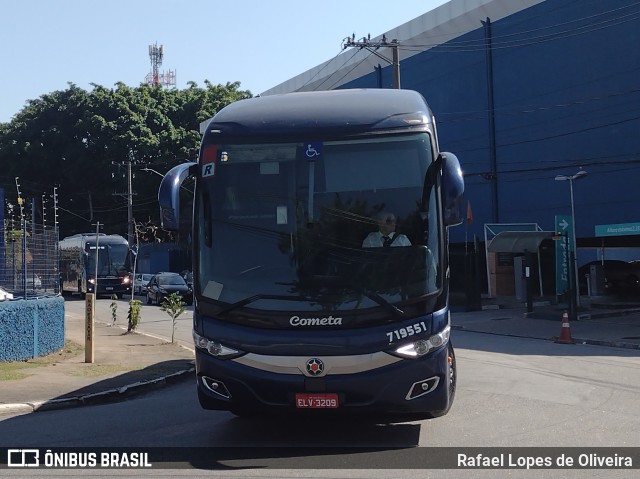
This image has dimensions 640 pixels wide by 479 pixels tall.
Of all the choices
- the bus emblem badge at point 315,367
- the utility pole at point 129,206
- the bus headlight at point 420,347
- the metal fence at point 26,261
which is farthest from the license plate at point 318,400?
the utility pole at point 129,206

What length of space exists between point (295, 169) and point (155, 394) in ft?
18.2

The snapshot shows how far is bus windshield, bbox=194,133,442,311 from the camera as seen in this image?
755 centimetres

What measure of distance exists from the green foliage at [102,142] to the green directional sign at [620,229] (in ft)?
104

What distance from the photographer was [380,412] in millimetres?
7469

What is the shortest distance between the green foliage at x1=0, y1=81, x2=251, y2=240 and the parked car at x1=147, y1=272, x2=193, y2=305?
64.3ft

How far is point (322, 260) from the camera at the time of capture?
766 centimetres

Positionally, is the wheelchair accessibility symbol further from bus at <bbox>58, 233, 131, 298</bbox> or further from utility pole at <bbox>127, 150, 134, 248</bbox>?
utility pole at <bbox>127, 150, 134, 248</bbox>

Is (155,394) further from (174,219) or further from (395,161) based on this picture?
(395,161)

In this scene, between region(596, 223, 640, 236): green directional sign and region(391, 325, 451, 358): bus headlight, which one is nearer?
region(391, 325, 451, 358): bus headlight

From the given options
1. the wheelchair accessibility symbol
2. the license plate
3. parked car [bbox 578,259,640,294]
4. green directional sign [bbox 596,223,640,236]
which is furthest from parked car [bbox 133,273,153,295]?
the license plate

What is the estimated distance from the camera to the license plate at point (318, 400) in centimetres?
730

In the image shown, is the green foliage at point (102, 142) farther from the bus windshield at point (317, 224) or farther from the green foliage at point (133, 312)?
the bus windshield at point (317, 224)

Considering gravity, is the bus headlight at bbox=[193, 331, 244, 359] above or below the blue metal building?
below

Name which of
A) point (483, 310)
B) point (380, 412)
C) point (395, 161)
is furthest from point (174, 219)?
point (483, 310)
